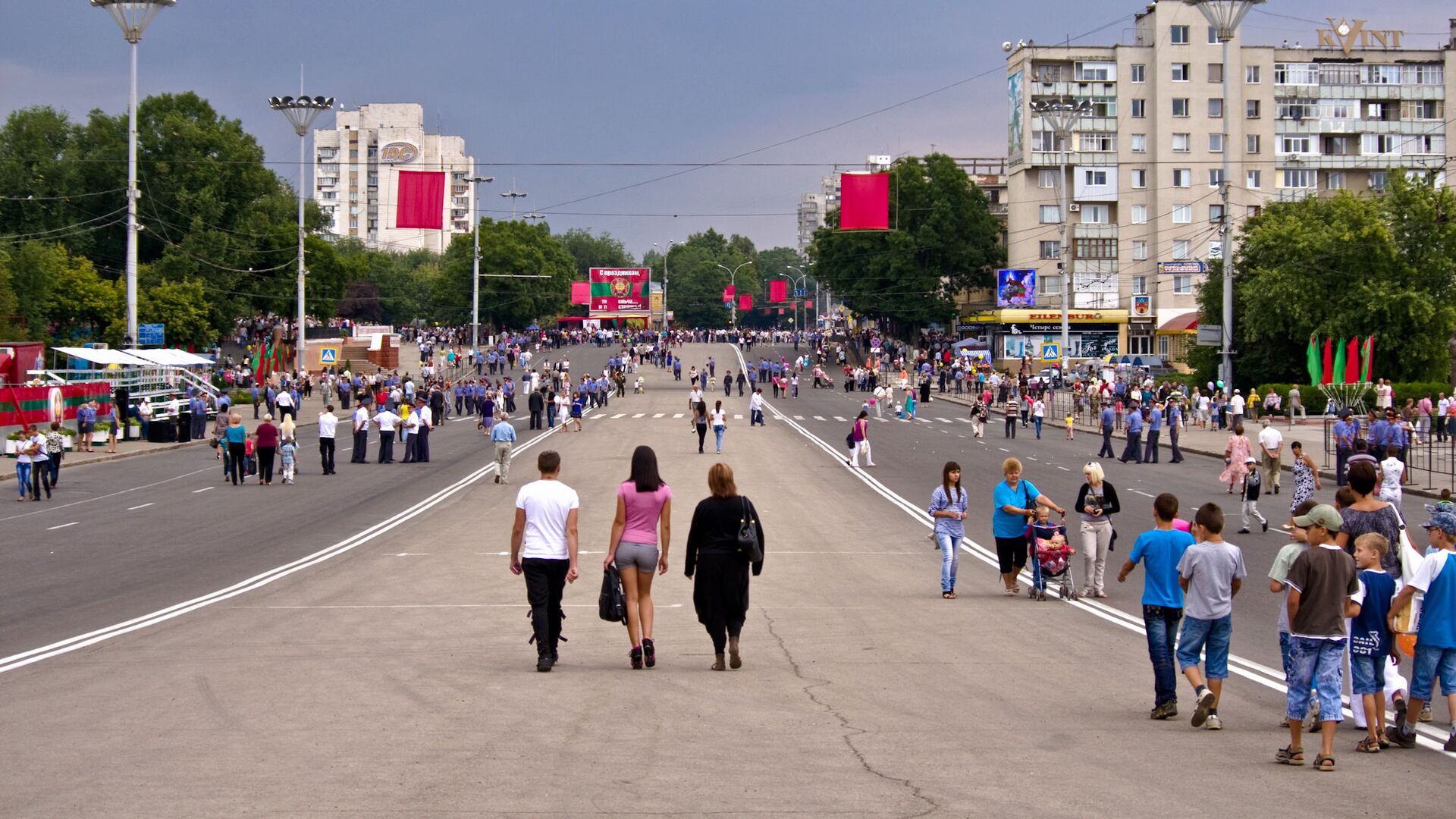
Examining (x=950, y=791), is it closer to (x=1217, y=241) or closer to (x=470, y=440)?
(x=470, y=440)

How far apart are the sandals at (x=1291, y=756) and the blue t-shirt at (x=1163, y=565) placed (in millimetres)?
1462

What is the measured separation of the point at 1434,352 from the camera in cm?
5616

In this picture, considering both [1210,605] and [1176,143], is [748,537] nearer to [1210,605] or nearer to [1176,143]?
[1210,605]

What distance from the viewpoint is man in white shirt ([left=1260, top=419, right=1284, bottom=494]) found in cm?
2684

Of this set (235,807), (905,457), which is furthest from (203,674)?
Answer: (905,457)

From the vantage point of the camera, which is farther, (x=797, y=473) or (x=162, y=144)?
(x=162, y=144)

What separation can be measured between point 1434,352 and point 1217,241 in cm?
3750

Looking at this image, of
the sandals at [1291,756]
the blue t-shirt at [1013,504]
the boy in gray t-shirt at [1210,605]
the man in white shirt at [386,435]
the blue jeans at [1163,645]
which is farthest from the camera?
the man in white shirt at [386,435]

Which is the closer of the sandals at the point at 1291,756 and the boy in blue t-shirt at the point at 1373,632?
the sandals at the point at 1291,756

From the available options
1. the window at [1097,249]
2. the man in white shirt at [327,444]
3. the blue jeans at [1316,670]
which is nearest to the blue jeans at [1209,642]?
the blue jeans at [1316,670]

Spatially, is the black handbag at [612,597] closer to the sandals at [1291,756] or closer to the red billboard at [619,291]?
the sandals at [1291,756]

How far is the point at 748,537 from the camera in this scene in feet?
33.4

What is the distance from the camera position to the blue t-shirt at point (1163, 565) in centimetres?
921

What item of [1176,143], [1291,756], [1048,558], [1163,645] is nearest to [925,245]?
[1176,143]
